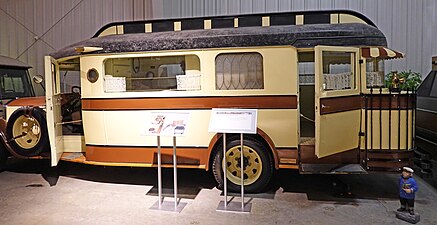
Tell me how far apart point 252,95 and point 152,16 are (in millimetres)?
5471

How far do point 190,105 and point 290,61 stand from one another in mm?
1378

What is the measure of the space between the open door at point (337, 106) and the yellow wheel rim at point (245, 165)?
2.74ft

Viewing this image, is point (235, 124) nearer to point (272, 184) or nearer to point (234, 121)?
point (234, 121)

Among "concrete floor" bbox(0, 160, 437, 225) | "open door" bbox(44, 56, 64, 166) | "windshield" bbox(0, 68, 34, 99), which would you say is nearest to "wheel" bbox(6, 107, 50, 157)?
"open door" bbox(44, 56, 64, 166)

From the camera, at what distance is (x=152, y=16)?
9.17m

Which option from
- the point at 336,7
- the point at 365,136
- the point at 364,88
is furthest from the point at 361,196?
the point at 336,7

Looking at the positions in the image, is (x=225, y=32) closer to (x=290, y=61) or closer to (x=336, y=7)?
(x=290, y=61)

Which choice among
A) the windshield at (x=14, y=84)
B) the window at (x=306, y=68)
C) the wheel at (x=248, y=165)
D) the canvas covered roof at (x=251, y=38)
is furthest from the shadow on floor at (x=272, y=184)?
the canvas covered roof at (x=251, y=38)

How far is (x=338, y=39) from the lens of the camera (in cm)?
448

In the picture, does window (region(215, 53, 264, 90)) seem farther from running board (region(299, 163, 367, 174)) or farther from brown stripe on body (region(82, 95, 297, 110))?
running board (region(299, 163, 367, 174))

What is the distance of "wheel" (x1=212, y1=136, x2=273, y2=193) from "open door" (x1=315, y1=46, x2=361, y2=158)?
2.35ft

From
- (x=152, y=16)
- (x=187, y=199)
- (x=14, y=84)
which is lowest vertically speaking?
(x=187, y=199)

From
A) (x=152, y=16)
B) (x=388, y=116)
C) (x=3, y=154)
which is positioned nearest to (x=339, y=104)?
(x=388, y=116)

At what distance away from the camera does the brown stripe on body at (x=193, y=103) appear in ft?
14.9
